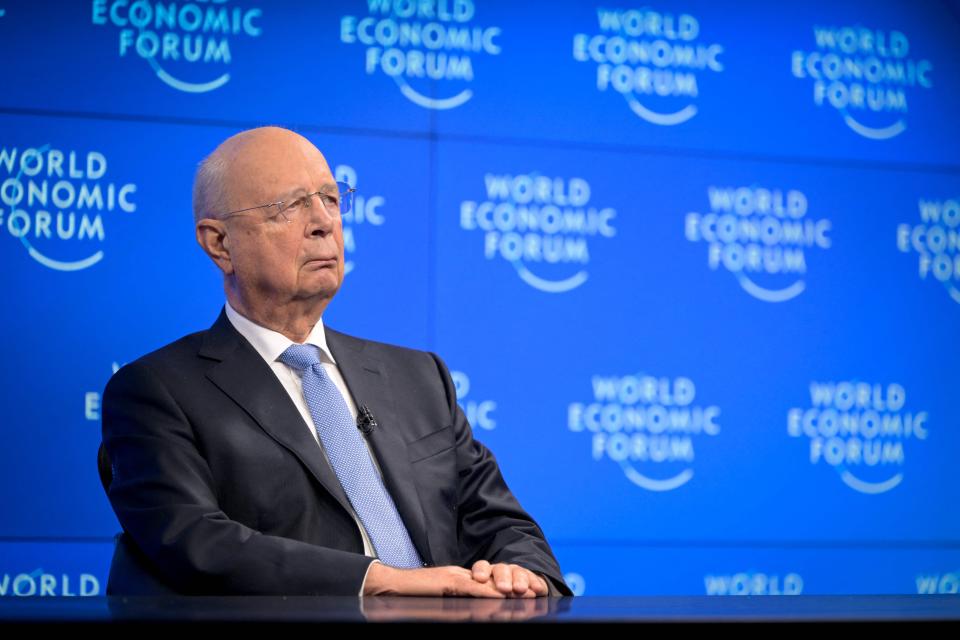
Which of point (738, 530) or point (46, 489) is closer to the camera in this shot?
point (46, 489)

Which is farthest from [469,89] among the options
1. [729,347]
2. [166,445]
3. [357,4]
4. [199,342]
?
[166,445]

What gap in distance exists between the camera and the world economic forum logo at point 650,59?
367 cm

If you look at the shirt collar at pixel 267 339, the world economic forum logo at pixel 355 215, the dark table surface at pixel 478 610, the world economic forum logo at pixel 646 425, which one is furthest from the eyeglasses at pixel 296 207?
the world economic forum logo at pixel 646 425

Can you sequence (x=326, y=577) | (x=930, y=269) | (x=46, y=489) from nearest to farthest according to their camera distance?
(x=326, y=577) → (x=46, y=489) → (x=930, y=269)

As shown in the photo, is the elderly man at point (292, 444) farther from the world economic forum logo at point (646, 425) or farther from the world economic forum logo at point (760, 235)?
the world economic forum logo at point (760, 235)

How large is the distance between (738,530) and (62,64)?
2.30 meters

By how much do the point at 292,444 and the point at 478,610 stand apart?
3.16ft

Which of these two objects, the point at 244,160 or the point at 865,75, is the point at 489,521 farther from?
the point at 865,75

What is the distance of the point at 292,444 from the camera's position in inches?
91.8

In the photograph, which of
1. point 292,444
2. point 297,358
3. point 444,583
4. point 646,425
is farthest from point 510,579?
point 646,425

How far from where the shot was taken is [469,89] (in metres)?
3.56

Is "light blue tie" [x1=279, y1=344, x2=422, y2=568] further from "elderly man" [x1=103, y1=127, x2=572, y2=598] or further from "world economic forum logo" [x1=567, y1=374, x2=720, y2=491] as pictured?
"world economic forum logo" [x1=567, y1=374, x2=720, y2=491]

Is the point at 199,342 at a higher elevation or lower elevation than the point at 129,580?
higher

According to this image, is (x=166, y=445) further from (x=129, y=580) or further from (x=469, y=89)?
(x=469, y=89)
